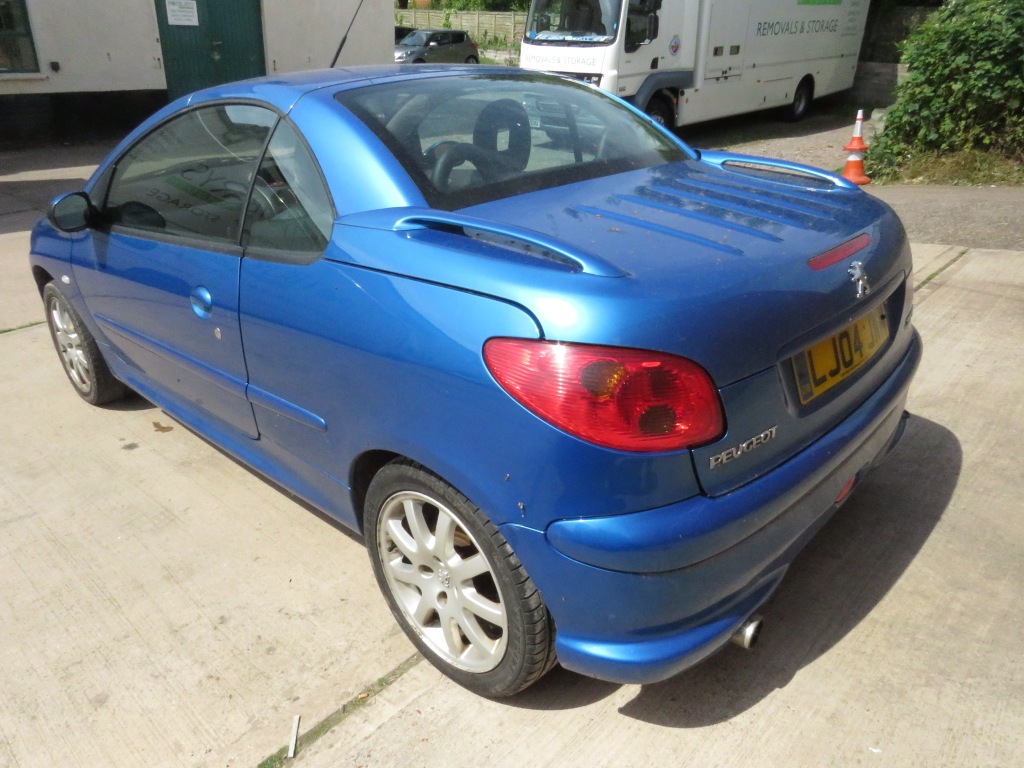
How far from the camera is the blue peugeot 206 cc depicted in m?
1.96

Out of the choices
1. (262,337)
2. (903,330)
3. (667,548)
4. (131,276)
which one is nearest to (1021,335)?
(903,330)

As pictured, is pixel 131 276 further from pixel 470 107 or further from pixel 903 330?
pixel 903 330

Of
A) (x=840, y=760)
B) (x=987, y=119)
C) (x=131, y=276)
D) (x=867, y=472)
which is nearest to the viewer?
(x=840, y=760)

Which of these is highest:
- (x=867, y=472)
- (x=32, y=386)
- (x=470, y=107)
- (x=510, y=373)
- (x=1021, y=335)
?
(x=470, y=107)

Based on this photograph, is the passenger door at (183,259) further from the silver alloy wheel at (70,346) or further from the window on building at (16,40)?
the window on building at (16,40)

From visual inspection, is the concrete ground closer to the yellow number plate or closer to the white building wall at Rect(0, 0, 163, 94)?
the yellow number plate

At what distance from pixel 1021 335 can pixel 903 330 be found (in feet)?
7.92

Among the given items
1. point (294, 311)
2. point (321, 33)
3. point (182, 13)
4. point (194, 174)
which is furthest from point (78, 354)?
point (321, 33)

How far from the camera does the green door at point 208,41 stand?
15531 millimetres

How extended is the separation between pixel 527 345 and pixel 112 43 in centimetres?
1550

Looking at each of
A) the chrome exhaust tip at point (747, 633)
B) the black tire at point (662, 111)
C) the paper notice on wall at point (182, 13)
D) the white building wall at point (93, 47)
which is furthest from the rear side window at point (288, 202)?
the paper notice on wall at point (182, 13)

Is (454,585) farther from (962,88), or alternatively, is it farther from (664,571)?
(962,88)

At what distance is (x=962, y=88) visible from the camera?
352 inches

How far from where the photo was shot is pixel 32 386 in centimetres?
474
